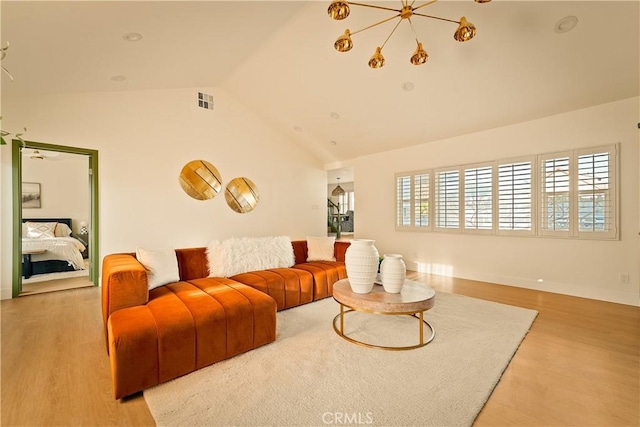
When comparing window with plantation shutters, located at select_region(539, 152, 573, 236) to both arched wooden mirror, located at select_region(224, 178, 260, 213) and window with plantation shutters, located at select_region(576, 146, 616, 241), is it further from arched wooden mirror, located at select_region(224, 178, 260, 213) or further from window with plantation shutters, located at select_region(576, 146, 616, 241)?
arched wooden mirror, located at select_region(224, 178, 260, 213)

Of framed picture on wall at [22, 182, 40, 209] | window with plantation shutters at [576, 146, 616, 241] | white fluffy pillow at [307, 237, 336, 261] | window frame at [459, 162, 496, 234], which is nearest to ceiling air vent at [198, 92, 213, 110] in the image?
white fluffy pillow at [307, 237, 336, 261]

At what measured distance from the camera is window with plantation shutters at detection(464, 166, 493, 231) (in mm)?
4586

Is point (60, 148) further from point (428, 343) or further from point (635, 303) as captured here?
point (635, 303)

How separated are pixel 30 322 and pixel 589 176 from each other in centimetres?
680

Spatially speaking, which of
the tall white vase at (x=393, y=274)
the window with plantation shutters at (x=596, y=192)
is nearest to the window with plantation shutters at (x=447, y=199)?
the window with plantation shutters at (x=596, y=192)

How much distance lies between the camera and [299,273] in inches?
132

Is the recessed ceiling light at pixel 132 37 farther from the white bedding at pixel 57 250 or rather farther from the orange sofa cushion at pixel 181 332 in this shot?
the white bedding at pixel 57 250

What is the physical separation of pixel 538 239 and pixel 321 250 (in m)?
3.21

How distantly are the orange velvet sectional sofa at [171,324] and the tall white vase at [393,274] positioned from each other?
994mm

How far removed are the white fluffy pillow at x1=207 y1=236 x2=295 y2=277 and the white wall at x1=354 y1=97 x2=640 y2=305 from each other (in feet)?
9.59

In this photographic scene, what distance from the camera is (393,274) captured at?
241 centimetres

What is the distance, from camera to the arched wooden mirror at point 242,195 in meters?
5.40

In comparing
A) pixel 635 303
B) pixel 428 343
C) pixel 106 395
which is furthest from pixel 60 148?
pixel 635 303

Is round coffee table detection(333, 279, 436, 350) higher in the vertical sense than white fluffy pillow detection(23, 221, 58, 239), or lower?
lower
